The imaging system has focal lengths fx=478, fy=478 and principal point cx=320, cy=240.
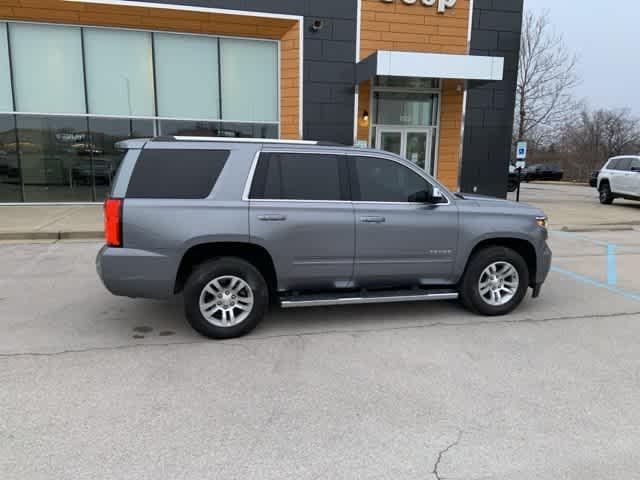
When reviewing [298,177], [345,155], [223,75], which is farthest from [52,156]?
[345,155]

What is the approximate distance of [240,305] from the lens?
4766 mm

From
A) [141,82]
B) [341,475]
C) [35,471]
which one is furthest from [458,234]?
[141,82]

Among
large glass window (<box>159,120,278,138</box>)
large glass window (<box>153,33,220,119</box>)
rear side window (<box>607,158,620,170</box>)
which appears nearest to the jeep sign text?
large glass window (<box>159,120,278,138</box>)

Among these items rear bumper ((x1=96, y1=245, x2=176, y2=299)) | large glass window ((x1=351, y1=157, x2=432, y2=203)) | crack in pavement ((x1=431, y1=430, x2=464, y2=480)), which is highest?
large glass window ((x1=351, y1=157, x2=432, y2=203))

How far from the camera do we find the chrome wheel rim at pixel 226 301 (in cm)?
468

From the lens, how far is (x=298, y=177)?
495 cm

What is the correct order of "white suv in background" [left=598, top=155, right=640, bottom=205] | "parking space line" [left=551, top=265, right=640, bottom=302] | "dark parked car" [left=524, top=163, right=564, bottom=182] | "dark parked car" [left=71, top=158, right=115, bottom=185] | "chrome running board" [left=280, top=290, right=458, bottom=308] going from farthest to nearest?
"dark parked car" [left=524, top=163, right=564, bottom=182]
"white suv in background" [left=598, top=155, right=640, bottom=205]
"dark parked car" [left=71, top=158, right=115, bottom=185]
"parking space line" [left=551, top=265, right=640, bottom=302]
"chrome running board" [left=280, top=290, right=458, bottom=308]

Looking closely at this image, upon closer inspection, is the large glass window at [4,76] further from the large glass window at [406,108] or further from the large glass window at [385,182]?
the large glass window at [385,182]

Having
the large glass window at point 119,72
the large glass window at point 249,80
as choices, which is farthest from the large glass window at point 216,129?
the large glass window at point 119,72

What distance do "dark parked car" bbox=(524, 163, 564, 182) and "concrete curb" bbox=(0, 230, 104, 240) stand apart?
116 feet

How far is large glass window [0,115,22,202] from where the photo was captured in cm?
1487

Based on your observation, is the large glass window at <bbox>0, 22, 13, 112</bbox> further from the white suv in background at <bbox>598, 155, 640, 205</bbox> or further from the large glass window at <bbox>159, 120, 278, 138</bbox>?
the white suv in background at <bbox>598, 155, 640, 205</bbox>

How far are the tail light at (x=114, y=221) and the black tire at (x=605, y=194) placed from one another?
19379 mm

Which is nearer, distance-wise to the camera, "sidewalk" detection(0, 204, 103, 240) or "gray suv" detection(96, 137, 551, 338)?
"gray suv" detection(96, 137, 551, 338)
